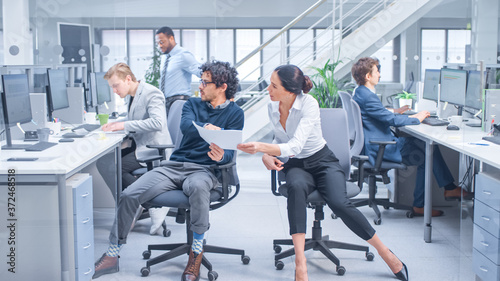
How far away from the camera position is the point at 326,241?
3.39 metres

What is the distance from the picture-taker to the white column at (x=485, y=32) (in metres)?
7.48

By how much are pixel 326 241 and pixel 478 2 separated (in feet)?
17.9

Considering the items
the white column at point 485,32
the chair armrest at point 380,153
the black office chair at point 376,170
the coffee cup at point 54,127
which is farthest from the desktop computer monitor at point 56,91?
the white column at point 485,32

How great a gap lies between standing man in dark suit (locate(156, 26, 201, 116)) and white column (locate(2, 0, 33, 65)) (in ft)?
10.4

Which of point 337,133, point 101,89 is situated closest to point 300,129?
point 337,133

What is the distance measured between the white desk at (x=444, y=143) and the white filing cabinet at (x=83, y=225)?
196 centimetres

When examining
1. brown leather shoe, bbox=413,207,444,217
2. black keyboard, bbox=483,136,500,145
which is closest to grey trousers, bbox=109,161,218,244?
black keyboard, bbox=483,136,500,145

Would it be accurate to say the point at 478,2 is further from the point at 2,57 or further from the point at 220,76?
the point at 2,57

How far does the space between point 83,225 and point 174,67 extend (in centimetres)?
274

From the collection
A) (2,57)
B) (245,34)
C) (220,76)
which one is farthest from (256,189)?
(2,57)

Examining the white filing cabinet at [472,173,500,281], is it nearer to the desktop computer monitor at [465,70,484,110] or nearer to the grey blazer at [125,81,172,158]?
the desktop computer monitor at [465,70,484,110]

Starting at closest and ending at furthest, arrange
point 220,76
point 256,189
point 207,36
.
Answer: point 220,76, point 256,189, point 207,36

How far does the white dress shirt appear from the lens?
10.2 feet

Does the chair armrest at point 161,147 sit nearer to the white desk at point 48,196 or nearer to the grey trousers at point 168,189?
the grey trousers at point 168,189
